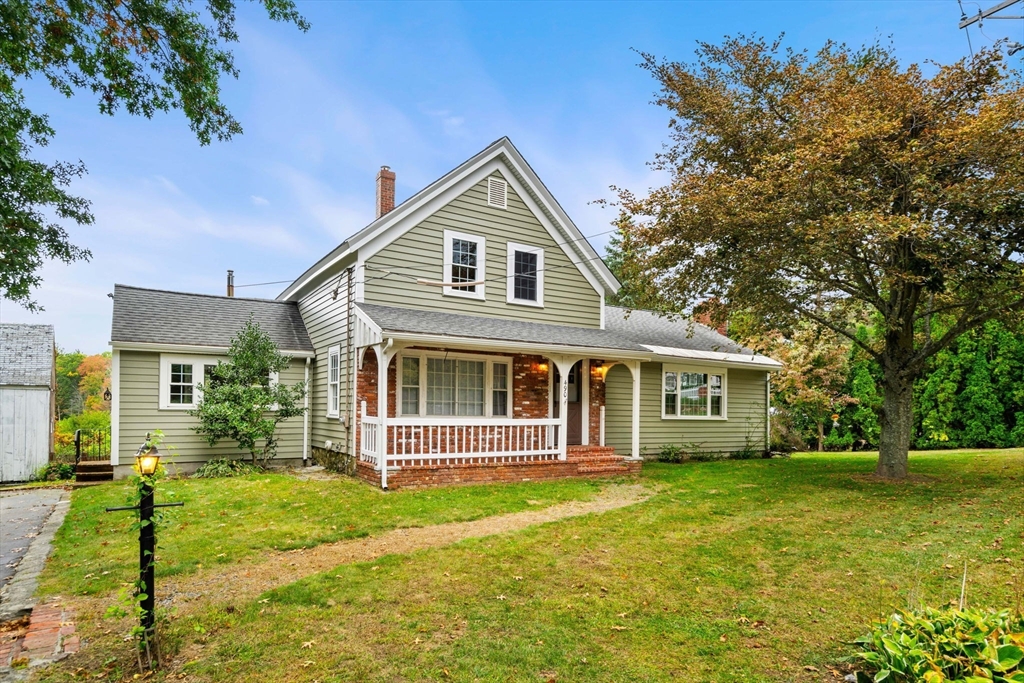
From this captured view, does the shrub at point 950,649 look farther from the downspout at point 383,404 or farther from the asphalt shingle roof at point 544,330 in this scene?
the asphalt shingle roof at point 544,330

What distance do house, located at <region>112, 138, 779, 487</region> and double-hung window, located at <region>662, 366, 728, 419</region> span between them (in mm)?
67

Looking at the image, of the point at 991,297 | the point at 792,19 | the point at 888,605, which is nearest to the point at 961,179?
the point at 991,297

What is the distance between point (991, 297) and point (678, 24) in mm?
8902

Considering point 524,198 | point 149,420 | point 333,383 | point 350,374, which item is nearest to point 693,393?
point 524,198

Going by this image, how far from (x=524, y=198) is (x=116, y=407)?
1047 cm

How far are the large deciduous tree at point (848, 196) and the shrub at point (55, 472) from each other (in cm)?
1533

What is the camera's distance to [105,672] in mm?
3711

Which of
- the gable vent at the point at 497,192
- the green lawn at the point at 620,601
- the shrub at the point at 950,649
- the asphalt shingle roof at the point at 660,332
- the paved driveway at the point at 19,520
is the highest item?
the gable vent at the point at 497,192

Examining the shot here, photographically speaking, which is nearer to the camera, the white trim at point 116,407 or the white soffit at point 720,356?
the white trim at point 116,407

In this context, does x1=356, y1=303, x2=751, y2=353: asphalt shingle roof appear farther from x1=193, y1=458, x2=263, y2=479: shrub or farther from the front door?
x1=193, y1=458, x2=263, y2=479: shrub

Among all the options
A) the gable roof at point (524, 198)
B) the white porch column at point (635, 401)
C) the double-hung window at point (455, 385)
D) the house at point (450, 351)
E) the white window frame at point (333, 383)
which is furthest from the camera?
the white porch column at point (635, 401)

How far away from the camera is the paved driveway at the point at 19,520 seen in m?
6.61

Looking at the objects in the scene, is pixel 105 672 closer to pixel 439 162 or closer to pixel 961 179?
pixel 961 179

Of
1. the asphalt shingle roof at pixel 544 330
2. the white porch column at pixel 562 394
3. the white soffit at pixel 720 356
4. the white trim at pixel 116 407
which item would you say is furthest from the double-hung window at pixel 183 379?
the white soffit at pixel 720 356
